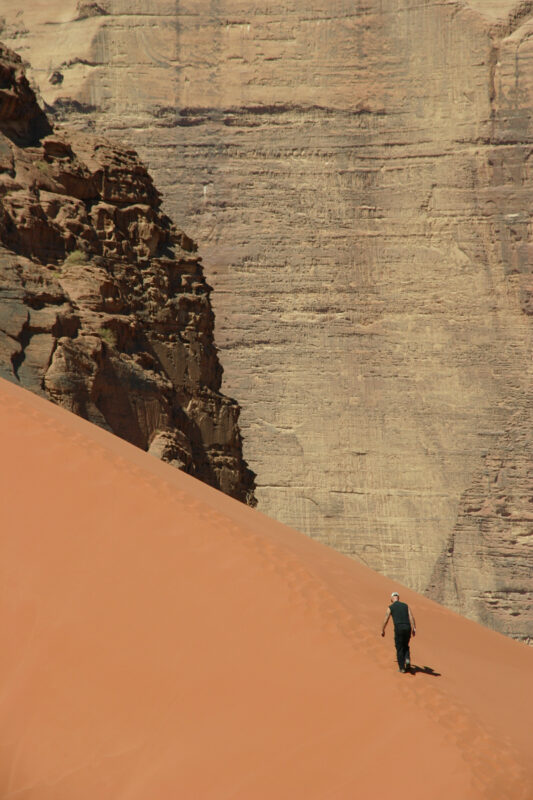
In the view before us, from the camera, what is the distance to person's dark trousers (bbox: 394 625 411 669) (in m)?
8.10

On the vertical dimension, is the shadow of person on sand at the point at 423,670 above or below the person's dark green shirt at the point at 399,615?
below

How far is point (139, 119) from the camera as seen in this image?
142ft

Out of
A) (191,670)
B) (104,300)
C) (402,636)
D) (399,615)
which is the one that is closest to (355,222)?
(104,300)

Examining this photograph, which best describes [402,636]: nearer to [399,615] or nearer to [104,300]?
[399,615]

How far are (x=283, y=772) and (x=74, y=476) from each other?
2.86 metres

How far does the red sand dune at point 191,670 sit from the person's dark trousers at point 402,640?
11 centimetres

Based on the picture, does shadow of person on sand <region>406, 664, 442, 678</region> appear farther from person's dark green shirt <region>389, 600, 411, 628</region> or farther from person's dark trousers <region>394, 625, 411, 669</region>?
person's dark green shirt <region>389, 600, 411, 628</region>

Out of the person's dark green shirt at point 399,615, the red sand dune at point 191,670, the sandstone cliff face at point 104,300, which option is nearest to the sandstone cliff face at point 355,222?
the sandstone cliff face at point 104,300

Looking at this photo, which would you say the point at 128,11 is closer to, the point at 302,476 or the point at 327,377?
the point at 327,377

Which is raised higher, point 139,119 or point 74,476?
point 139,119

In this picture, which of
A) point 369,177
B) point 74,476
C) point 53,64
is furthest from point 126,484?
point 53,64

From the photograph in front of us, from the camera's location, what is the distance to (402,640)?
815 centimetres

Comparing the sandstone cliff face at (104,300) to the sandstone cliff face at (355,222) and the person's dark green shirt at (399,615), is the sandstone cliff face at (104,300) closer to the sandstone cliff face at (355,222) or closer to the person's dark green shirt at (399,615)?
the person's dark green shirt at (399,615)

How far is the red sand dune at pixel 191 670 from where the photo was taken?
23.6 feet
